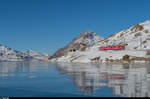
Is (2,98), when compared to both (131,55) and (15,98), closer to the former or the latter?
(15,98)

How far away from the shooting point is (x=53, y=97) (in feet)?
67.2

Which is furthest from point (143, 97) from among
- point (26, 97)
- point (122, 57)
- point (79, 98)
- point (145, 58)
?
point (122, 57)

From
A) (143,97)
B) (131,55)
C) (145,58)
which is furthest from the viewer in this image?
(131,55)

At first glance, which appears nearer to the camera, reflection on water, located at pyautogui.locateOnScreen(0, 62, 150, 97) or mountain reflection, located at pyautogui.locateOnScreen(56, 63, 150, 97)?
mountain reflection, located at pyautogui.locateOnScreen(56, 63, 150, 97)

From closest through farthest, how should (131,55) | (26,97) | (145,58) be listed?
(26,97), (145,58), (131,55)

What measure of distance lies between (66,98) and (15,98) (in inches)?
200

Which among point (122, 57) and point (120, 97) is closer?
point (120, 97)

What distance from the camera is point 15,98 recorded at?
65.0ft

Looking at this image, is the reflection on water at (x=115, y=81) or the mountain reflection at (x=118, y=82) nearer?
the mountain reflection at (x=118, y=82)

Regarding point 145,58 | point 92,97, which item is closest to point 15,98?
point 92,97

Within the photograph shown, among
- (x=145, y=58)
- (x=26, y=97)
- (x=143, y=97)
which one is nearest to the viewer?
(x=143, y=97)

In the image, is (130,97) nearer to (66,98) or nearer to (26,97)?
(66,98)

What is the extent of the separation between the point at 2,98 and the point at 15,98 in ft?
4.25

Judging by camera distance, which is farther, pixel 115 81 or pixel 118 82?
pixel 115 81
